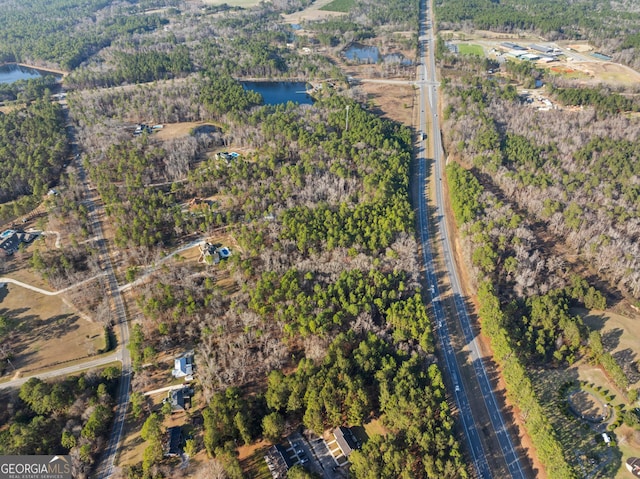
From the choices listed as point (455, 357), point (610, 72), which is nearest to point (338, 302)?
point (455, 357)

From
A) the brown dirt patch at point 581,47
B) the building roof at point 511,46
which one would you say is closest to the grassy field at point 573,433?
the building roof at point 511,46

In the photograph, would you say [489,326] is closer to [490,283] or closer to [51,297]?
[490,283]

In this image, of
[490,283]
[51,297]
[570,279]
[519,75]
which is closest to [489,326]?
[490,283]

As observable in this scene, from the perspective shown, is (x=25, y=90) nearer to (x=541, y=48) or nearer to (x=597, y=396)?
(x=597, y=396)

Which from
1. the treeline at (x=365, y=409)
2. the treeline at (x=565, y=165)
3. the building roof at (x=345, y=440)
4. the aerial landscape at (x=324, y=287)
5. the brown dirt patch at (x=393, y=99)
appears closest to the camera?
the treeline at (x=365, y=409)

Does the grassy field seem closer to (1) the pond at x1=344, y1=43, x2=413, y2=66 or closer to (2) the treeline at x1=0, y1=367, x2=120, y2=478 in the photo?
(2) the treeline at x1=0, y1=367, x2=120, y2=478

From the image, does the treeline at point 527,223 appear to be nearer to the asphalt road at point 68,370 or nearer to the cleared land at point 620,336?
the cleared land at point 620,336
